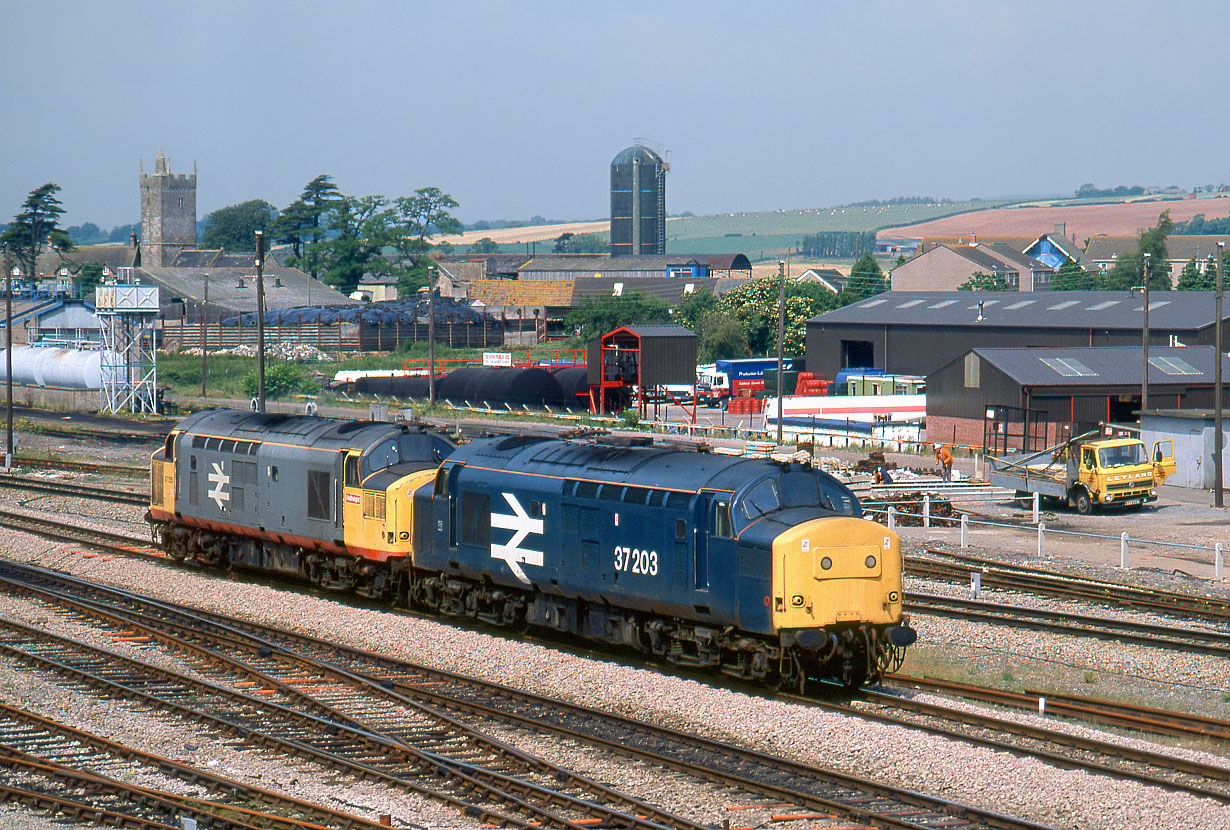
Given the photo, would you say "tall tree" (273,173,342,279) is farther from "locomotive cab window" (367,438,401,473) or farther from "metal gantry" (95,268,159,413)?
"locomotive cab window" (367,438,401,473)

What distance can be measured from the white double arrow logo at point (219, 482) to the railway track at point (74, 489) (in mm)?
14803

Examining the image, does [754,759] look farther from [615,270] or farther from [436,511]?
[615,270]

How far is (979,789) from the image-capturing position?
15703mm

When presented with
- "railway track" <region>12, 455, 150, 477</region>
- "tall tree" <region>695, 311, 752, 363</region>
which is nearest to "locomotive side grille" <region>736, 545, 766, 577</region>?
"railway track" <region>12, 455, 150, 477</region>

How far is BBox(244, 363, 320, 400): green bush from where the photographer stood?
9019 cm

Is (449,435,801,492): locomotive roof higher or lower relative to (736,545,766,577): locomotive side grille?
higher

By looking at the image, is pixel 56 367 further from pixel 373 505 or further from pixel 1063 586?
pixel 1063 586

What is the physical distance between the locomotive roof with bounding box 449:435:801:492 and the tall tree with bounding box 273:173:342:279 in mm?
161306

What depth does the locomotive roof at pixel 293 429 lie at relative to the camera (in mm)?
28594

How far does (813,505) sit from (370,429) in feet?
39.8

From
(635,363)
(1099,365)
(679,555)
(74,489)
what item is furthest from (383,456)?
(635,363)

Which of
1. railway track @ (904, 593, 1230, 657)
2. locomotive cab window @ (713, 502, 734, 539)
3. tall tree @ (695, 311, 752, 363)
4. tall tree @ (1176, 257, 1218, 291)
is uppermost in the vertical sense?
tall tree @ (1176, 257, 1218, 291)

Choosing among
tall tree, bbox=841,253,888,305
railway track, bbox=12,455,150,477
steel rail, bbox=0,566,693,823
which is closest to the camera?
steel rail, bbox=0,566,693,823

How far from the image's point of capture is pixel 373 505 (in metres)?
27.3
